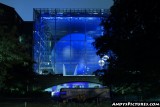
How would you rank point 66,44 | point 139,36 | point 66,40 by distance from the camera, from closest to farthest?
point 139,36 < point 66,40 < point 66,44

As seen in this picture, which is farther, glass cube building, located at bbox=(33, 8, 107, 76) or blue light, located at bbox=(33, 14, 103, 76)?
blue light, located at bbox=(33, 14, 103, 76)

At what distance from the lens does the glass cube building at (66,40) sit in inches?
3937

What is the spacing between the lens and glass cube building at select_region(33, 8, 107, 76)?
10000cm

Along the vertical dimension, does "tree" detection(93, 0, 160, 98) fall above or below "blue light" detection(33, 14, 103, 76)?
below

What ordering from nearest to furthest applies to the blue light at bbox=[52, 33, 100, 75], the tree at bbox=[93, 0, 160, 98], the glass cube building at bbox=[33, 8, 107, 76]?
the tree at bbox=[93, 0, 160, 98] → the glass cube building at bbox=[33, 8, 107, 76] → the blue light at bbox=[52, 33, 100, 75]

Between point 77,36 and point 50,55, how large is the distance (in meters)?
10.0

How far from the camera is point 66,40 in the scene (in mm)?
103375

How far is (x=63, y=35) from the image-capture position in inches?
4067

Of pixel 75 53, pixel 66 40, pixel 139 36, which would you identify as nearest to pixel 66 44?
pixel 66 40

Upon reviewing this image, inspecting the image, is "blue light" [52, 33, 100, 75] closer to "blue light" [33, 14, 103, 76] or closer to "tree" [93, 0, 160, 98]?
"blue light" [33, 14, 103, 76]

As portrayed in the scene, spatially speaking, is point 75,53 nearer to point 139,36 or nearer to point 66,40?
point 66,40

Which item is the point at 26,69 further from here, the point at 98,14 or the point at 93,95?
the point at 98,14

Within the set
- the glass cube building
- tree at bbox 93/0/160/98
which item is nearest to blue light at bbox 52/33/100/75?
the glass cube building

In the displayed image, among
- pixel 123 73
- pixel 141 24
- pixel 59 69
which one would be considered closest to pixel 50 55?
pixel 59 69
